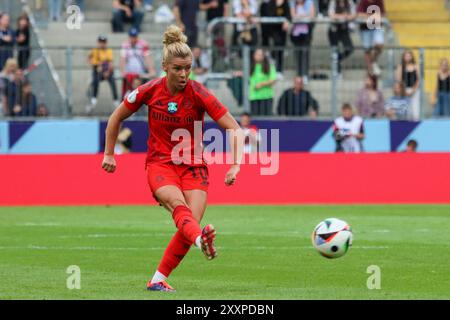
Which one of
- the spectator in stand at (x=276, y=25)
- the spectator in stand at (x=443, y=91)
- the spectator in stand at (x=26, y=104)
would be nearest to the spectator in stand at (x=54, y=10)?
the spectator in stand at (x=26, y=104)

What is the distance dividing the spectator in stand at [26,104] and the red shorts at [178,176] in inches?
614

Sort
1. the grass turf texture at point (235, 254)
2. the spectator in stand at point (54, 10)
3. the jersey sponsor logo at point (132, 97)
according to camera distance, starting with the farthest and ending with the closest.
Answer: the spectator in stand at point (54, 10)
the jersey sponsor logo at point (132, 97)
the grass turf texture at point (235, 254)

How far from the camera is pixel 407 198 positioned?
25.2m

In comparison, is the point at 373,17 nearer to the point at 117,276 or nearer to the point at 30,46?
the point at 30,46

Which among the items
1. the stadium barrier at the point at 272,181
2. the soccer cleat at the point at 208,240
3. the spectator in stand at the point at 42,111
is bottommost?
the stadium barrier at the point at 272,181

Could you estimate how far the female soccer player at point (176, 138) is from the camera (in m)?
12.1

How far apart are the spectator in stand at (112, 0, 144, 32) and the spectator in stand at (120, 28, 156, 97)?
8.58ft

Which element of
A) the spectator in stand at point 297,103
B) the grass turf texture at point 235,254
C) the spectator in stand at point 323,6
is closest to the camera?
the grass turf texture at point 235,254

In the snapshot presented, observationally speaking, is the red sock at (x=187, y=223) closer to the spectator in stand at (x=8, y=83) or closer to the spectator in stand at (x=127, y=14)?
the spectator in stand at (x=8, y=83)

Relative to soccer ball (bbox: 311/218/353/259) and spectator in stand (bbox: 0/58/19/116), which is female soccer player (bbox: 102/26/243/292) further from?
spectator in stand (bbox: 0/58/19/116)

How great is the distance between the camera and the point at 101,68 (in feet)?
92.2

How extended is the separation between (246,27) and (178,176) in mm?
17544

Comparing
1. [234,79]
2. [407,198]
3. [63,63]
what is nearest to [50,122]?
[63,63]

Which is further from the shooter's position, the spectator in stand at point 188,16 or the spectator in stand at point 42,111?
the spectator in stand at point 188,16
